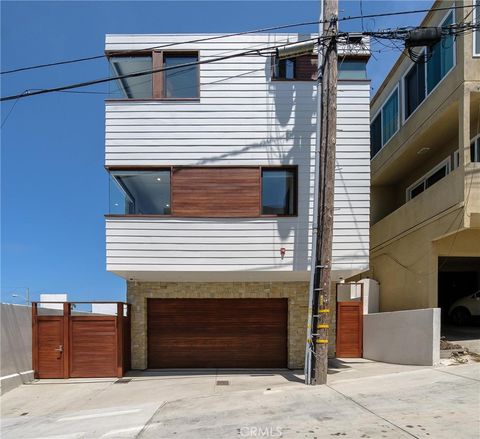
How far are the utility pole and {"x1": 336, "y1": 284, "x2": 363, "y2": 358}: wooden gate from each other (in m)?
Answer: 3.48

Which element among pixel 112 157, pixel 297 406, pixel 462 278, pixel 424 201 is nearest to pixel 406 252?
pixel 424 201

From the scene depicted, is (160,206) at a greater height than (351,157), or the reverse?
(351,157)

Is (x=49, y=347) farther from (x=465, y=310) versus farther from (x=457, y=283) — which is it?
(x=457, y=283)

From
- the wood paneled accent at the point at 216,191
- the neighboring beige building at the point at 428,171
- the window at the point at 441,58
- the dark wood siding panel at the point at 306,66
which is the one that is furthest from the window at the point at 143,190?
the window at the point at 441,58

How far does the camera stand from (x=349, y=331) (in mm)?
11211

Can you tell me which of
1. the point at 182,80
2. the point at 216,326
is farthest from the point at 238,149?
the point at 216,326

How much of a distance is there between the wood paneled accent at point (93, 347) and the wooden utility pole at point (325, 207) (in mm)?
5119

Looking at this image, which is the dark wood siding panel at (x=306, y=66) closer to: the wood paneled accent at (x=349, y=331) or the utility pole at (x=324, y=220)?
the utility pole at (x=324, y=220)

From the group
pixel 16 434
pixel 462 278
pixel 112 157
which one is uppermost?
pixel 112 157

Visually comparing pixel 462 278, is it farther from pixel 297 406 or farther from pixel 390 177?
pixel 297 406

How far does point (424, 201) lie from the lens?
11.5 meters

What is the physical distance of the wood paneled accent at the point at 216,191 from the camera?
9039mm

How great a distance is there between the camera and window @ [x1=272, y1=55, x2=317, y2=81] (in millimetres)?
9320

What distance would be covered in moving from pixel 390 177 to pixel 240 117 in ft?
29.5
